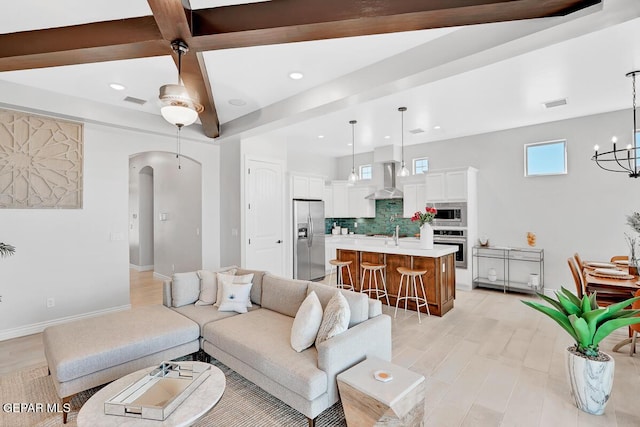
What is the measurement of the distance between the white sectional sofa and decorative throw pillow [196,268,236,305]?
8cm

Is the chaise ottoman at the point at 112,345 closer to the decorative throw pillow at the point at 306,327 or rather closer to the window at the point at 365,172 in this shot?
the decorative throw pillow at the point at 306,327

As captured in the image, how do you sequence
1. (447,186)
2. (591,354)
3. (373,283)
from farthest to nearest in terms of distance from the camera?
(447,186), (373,283), (591,354)

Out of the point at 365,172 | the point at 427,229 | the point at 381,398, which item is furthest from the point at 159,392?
the point at 365,172

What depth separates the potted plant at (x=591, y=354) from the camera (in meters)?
2.23

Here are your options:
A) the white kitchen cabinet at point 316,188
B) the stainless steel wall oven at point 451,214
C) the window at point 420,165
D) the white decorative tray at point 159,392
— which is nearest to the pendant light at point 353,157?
the white kitchen cabinet at point 316,188

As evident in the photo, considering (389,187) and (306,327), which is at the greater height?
(389,187)

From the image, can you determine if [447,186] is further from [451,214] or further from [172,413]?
[172,413]

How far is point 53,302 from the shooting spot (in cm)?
405

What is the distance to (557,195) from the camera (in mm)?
5270

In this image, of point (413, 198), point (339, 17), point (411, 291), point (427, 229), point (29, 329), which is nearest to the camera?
point (339, 17)

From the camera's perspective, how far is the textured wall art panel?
3686 millimetres

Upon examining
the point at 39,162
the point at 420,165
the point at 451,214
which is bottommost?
the point at 451,214

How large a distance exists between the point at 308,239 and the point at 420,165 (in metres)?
3.10

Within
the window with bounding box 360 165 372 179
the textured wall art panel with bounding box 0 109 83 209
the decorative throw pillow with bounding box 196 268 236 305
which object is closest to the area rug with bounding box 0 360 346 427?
the decorative throw pillow with bounding box 196 268 236 305
